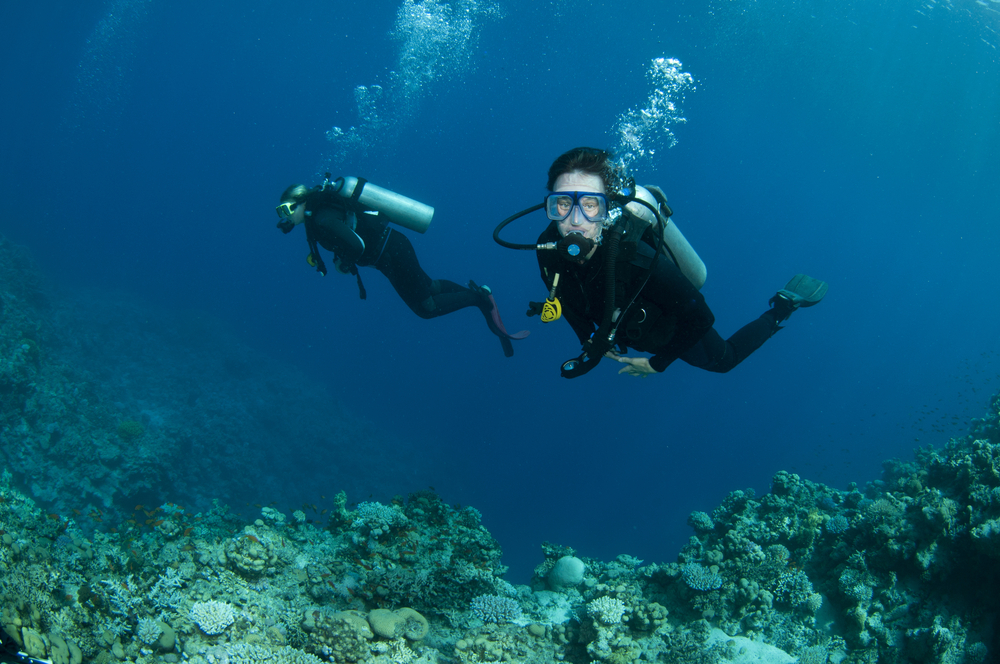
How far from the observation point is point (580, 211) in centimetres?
319

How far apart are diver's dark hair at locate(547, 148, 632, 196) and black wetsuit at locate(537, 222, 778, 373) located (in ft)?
1.59

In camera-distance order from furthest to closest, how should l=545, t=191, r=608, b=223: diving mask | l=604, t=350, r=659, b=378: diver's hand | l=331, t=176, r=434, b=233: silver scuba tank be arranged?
l=331, t=176, r=434, b=233: silver scuba tank, l=604, t=350, r=659, b=378: diver's hand, l=545, t=191, r=608, b=223: diving mask

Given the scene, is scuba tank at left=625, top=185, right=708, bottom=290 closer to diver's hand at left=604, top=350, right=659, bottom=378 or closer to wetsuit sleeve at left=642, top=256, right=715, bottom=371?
wetsuit sleeve at left=642, top=256, right=715, bottom=371

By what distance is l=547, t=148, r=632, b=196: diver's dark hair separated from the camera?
130 inches

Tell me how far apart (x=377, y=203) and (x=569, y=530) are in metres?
30.8

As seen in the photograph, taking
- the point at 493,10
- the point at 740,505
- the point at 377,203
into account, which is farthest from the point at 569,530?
the point at 493,10

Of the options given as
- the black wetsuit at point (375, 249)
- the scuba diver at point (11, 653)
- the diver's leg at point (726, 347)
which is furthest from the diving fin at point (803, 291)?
the scuba diver at point (11, 653)

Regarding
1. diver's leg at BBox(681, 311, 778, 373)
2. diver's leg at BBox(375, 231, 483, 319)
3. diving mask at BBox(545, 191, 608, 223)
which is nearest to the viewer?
diving mask at BBox(545, 191, 608, 223)

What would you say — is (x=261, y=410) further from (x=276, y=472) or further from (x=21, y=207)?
(x=21, y=207)

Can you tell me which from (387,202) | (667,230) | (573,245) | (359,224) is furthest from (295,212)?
(667,230)

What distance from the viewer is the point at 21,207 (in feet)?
171

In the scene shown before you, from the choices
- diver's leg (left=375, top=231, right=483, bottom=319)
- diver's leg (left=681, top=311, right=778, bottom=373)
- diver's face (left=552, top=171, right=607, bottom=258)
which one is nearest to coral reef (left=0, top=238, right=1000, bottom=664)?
diver's leg (left=681, top=311, right=778, bottom=373)

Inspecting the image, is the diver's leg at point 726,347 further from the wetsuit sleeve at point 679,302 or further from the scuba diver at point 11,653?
the scuba diver at point 11,653

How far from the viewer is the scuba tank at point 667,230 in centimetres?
345
